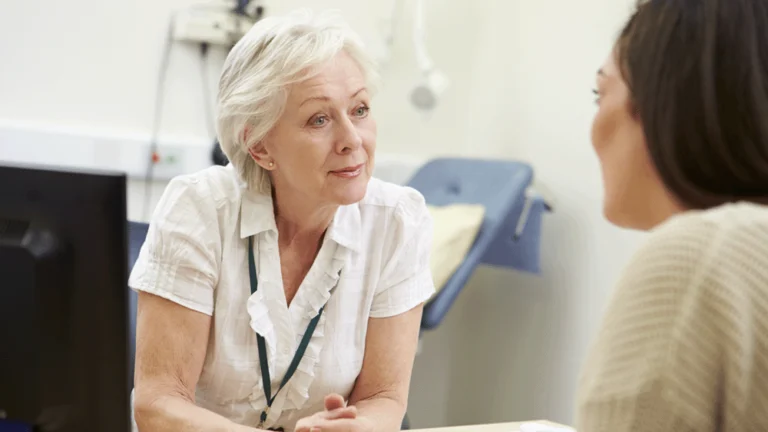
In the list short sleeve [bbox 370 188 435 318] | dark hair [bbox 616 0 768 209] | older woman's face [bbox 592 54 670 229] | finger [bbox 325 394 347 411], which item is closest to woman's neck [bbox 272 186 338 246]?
short sleeve [bbox 370 188 435 318]

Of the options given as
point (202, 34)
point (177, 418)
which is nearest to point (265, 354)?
point (177, 418)

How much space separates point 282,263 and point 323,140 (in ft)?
0.79

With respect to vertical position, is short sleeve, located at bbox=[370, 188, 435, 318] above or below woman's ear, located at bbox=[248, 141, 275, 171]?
below

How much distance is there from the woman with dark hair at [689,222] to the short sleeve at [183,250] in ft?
2.42

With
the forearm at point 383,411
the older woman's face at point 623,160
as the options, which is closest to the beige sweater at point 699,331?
the older woman's face at point 623,160

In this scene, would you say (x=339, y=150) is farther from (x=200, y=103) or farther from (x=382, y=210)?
(x=200, y=103)

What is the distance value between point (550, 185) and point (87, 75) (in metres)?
1.52

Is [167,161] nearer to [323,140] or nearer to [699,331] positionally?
[323,140]

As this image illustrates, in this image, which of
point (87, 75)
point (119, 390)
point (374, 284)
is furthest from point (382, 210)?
point (87, 75)

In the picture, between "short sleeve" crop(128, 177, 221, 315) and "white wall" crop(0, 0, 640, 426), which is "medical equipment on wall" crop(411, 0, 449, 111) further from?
"short sleeve" crop(128, 177, 221, 315)

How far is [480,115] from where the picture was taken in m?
2.90

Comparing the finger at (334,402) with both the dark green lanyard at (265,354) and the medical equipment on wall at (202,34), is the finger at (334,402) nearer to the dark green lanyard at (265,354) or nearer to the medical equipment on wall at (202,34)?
the dark green lanyard at (265,354)

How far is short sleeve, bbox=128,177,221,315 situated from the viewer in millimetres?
1247

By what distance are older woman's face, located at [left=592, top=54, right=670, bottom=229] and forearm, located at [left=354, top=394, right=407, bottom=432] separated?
2.04 feet
